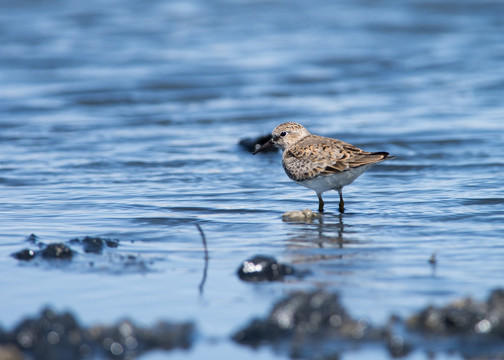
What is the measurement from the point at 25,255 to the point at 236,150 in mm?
5364

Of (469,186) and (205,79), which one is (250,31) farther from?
(469,186)

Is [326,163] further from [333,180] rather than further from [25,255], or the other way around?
[25,255]

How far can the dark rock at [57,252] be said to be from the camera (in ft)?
18.8

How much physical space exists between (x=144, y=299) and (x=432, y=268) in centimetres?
200


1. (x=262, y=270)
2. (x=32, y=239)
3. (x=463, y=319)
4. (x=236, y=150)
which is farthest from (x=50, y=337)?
(x=236, y=150)

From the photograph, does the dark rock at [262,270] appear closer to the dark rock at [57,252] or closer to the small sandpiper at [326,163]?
the dark rock at [57,252]

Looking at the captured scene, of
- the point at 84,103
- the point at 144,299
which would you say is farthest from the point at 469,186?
the point at 84,103

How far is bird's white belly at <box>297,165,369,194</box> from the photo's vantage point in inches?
297

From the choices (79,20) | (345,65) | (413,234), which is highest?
(79,20)

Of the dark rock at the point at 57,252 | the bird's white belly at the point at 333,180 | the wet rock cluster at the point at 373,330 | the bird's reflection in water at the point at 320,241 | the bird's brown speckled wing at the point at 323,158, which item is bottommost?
the bird's reflection in water at the point at 320,241

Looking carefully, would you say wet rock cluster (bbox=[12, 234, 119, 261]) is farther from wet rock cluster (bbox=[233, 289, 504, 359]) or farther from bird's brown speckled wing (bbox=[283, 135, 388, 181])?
bird's brown speckled wing (bbox=[283, 135, 388, 181])

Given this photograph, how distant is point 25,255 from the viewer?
579cm

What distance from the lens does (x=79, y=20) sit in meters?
22.6

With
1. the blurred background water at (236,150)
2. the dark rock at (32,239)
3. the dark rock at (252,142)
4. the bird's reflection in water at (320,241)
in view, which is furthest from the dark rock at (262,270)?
the dark rock at (252,142)
